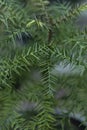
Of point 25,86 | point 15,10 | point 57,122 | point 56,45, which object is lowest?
point 57,122

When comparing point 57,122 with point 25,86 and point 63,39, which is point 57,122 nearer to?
point 25,86

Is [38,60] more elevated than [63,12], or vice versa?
[63,12]

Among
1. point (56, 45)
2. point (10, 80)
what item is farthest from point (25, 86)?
point (56, 45)

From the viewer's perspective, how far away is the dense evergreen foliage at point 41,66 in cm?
79

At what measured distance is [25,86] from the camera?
87 cm

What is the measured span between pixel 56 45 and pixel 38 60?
7cm

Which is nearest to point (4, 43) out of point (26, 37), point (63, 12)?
point (26, 37)

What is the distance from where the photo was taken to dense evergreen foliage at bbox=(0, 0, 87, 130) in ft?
2.60

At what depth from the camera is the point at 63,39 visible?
32.8 inches

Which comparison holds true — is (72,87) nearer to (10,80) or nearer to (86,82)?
(86,82)

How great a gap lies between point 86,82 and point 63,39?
0.14 metres

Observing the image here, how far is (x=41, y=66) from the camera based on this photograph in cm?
82

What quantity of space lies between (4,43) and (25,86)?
5.8 inches

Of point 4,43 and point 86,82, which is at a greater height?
point 4,43
